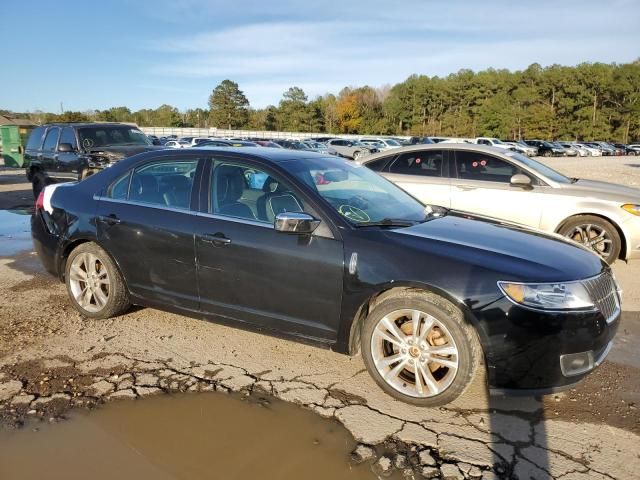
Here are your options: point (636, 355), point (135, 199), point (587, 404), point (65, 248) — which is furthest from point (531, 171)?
point (65, 248)

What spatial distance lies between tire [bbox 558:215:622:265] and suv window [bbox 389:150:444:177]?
6.11 ft

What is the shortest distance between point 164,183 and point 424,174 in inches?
168

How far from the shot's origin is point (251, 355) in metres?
3.83

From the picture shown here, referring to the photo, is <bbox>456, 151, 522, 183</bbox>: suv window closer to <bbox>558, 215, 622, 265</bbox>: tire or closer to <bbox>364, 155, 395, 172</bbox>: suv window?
<bbox>558, 215, 622, 265</bbox>: tire

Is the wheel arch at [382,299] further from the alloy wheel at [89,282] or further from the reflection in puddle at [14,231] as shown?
the reflection in puddle at [14,231]

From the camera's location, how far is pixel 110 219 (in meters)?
4.23

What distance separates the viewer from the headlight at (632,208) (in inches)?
239

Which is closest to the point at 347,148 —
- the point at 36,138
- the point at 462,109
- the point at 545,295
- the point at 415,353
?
the point at 36,138

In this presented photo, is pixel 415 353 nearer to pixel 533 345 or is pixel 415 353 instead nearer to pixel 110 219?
pixel 533 345

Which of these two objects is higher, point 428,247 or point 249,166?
point 249,166

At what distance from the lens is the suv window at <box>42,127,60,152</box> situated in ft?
36.2

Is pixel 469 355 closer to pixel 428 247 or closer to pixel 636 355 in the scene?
pixel 428 247

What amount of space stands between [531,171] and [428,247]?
13.8 feet

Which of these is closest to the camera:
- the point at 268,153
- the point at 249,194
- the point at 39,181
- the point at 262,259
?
the point at 262,259
